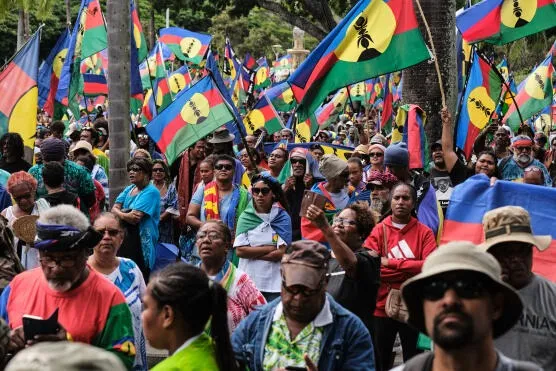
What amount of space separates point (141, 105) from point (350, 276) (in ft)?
33.4

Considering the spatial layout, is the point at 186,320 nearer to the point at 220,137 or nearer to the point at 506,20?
the point at 220,137

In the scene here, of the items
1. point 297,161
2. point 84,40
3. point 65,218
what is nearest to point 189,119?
point 297,161

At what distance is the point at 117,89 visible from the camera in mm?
11414

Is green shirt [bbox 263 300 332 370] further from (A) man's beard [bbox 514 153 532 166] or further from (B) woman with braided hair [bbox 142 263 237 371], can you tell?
(A) man's beard [bbox 514 153 532 166]

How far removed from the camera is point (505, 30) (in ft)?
40.0

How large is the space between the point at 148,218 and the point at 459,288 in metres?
5.68

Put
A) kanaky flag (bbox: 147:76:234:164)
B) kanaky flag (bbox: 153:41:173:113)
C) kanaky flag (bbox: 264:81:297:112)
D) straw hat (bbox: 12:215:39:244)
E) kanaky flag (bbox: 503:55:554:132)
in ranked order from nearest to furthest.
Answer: straw hat (bbox: 12:215:39:244) < kanaky flag (bbox: 147:76:234:164) < kanaky flag (bbox: 503:55:554:132) < kanaky flag (bbox: 153:41:173:113) < kanaky flag (bbox: 264:81:297:112)

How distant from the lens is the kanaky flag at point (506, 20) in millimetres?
12102

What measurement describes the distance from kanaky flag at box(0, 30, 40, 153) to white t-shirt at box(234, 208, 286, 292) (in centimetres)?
338

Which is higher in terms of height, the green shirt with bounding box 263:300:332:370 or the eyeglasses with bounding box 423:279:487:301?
the eyeglasses with bounding box 423:279:487:301

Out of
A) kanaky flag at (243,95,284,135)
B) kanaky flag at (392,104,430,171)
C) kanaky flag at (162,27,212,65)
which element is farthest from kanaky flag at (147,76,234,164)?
kanaky flag at (162,27,212,65)

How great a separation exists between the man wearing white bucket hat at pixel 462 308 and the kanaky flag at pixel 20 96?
7.64 meters

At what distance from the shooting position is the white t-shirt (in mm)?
7727

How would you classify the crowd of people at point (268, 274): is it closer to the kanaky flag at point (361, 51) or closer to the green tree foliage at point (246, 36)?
the kanaky flag at point (361, 51)
